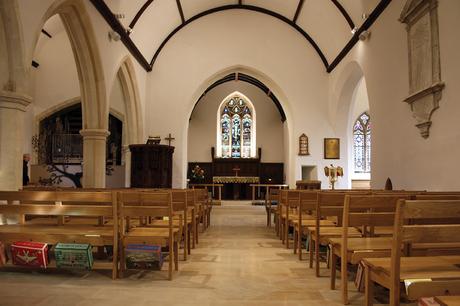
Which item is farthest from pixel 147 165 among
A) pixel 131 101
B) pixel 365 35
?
pixel 365 35

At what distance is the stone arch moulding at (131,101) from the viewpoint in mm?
10266

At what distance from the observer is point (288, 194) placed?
5.11 m

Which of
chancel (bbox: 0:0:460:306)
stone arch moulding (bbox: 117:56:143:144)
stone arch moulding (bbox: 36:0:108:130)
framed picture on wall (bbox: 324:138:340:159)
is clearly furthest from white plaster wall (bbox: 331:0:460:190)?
stone arch moulding (bbox: 117:56:143:144)

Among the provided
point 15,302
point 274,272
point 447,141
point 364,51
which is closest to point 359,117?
point 364,51

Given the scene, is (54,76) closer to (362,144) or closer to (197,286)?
(197,286)

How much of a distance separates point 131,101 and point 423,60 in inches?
297

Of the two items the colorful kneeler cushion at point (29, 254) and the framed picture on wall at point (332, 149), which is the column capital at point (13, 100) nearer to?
the colorful kneeler cushion at point (29, 254)

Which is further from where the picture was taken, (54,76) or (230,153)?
(230,153)

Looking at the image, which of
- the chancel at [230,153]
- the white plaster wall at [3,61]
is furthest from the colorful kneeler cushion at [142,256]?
the white plaster wall at [3,61]

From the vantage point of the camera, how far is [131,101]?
1092 centimetres

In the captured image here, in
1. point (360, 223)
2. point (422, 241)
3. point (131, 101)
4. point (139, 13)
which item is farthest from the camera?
point (131, 101)

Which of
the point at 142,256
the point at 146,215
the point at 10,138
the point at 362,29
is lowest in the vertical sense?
the point at 142,256

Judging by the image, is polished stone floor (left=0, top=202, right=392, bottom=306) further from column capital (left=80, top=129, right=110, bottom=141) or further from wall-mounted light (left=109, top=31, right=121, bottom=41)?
wall-mounted light (left=109, top=31, right=121, bottom=41)

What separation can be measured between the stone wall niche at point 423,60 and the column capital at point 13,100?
17.2 feet
